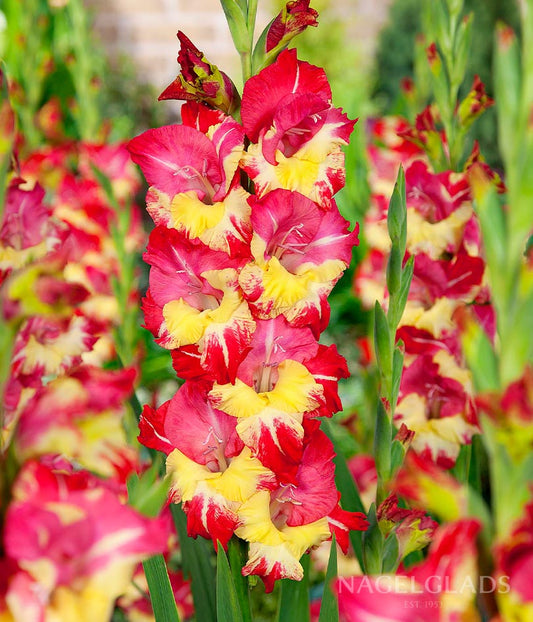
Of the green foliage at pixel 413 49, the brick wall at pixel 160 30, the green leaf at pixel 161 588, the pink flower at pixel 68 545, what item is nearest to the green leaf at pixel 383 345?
the green leaf at pixel 161 588

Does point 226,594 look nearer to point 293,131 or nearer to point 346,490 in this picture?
point 346,490

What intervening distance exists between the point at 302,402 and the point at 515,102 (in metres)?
0.31

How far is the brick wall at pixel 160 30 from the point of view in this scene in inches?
128

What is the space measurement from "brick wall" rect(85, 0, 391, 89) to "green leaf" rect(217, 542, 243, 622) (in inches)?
114

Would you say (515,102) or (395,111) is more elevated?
(515,102)

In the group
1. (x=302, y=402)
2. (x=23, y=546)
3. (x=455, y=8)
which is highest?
(x=455, y=8)

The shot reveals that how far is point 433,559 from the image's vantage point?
11.5 inches

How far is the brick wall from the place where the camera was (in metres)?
3.25

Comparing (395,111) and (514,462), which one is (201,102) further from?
(395,111)

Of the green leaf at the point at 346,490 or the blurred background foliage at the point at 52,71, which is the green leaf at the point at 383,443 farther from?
the blurred background foliage at the point at 52,71

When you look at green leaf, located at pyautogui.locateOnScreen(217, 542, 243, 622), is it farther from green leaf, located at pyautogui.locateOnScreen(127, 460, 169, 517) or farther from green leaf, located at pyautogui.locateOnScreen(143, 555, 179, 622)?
green leaf, located at pyautogui.locateOnScreen(127, 460, 169, 517)

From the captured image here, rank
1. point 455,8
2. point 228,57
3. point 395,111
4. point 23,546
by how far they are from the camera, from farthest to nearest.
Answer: point 228,57 < point 395,111 < point 455,8 < point 23,546

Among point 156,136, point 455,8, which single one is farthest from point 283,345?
point 455,8

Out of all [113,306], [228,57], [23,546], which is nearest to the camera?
[23,546]
